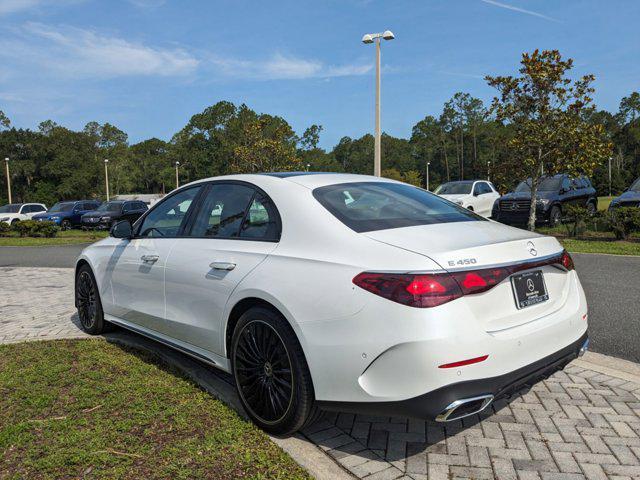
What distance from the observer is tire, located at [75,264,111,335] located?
212 inches

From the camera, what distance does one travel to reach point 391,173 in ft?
274

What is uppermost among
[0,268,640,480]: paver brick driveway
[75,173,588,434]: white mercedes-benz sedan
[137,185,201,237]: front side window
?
[137,185,201,237]: front side window

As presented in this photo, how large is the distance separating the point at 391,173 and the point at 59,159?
169ft

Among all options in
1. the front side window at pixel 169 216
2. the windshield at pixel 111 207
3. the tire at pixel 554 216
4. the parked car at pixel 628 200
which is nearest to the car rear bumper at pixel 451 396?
the front side window at pixel 169 216

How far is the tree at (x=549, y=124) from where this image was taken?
15180 mm

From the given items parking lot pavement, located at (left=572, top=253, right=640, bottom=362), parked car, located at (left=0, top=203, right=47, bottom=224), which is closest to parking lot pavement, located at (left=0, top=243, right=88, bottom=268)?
parking lot pavement, located at (left=572, top=253, right=640, bottom=362)

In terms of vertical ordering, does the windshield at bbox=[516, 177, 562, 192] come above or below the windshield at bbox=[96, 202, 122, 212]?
above

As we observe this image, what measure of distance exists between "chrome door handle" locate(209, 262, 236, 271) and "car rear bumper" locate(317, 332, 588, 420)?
3.53 feet

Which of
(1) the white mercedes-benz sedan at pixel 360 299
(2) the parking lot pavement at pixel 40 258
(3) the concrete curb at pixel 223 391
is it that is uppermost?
(1) the white mercedes-benz sedan at pixel 360 299

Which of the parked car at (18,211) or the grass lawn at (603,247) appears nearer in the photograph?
the grass lawn at (603,247)

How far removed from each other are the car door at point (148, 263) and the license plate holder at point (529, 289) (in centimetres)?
260

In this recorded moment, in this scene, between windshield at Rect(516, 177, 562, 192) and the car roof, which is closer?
the car roof

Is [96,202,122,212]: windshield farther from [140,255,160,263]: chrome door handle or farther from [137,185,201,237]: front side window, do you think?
[140,255,160,263]: chrome door handle

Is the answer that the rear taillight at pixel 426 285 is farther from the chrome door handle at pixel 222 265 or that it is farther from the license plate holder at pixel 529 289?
the chrome door handle at pixel 222 265
